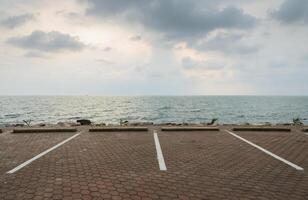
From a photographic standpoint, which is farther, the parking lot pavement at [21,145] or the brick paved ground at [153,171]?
the parking lot pavement at [21,145]

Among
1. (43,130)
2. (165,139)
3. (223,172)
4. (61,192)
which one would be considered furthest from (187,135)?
(61,192)

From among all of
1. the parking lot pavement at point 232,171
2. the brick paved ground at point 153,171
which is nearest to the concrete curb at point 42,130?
the brick paved ground at point 153,171

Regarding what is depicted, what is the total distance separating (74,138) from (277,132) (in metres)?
10.0

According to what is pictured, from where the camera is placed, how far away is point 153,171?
6797 millimetres

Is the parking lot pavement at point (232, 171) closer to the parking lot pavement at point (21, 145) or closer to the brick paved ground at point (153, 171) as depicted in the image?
the brick paved ground at point (153, 171)

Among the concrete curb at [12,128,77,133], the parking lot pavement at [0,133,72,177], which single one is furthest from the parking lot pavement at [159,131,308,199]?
the concrete curb at [12,128,77,133]

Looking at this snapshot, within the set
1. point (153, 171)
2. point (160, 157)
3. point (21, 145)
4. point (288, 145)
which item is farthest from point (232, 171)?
point (21, 145)

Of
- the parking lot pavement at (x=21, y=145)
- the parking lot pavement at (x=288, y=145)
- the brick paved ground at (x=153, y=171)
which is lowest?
the parking lot pavement at (x=21, y=145)

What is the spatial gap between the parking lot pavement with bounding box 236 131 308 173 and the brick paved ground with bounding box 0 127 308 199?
32mm

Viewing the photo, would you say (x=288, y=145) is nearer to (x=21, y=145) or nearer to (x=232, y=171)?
(x=232, y=171)

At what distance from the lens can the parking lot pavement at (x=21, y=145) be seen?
7691 millimetres

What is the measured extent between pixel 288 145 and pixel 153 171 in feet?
20.7

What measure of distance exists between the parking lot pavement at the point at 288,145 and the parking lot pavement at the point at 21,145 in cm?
787

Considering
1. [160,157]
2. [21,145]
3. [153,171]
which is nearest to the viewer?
[153,171]
